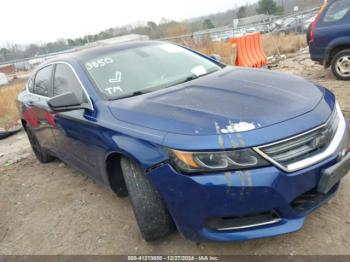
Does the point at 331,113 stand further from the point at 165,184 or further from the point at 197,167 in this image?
the point at 165,184

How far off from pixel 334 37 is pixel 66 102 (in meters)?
6.02

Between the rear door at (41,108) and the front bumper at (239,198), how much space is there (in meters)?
2.19

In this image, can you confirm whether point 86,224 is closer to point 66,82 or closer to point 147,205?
point 147,205

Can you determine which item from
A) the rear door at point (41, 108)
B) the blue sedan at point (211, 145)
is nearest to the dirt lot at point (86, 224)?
the blue sedan at point (211, 145)

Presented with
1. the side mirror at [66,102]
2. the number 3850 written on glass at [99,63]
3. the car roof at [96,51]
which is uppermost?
the car roof at [96,51]

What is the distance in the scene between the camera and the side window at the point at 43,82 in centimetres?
410

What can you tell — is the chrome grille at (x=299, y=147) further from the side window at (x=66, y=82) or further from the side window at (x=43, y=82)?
the side window at (x=43, y=82)

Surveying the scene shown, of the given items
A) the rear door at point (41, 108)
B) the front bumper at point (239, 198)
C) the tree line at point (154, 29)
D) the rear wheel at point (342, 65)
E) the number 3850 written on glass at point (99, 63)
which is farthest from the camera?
the tree line at point (154, 29)

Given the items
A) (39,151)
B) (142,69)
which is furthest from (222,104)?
(39,151)

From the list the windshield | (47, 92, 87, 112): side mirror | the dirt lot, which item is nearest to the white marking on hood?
the dirt lot

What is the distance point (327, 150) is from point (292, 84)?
76cm

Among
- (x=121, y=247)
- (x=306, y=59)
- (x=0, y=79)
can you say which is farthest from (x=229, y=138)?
(x=0, y=79)

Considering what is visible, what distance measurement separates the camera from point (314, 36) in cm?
711

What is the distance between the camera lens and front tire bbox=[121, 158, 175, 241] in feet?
8.27
